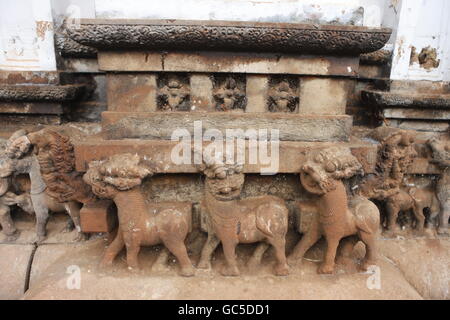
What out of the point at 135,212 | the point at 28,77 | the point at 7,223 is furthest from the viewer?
the point at 28,77

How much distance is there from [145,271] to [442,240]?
6.76ft

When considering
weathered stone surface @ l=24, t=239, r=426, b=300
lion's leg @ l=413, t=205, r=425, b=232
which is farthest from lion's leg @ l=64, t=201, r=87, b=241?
lion's leg @ l=413, t=205, r=425, b=232

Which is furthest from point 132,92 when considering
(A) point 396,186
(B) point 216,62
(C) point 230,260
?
(A) point 396,186

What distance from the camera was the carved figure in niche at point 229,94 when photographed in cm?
197

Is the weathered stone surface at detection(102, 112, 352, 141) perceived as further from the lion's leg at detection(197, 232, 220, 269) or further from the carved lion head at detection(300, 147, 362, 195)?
the lion's leg at detection(197, 232, 220, 269)

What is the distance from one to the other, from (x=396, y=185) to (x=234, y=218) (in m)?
1.15

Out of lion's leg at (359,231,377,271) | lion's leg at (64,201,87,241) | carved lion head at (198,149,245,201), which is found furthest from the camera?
lion's leg at (64,201,87,241)

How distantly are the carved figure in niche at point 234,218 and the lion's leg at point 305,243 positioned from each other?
0.38 ft

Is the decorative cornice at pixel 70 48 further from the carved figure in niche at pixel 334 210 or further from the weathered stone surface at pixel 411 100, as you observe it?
the weathered stone surface at pixel 411 100

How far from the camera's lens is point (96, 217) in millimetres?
1898

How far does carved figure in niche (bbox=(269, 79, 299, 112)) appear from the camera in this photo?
6.58 ft

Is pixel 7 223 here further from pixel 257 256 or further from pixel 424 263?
pixel 424 263

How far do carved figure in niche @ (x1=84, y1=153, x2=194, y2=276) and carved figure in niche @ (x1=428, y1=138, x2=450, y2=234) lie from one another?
5.55ft

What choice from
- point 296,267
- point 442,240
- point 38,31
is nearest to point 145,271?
point 296,267
